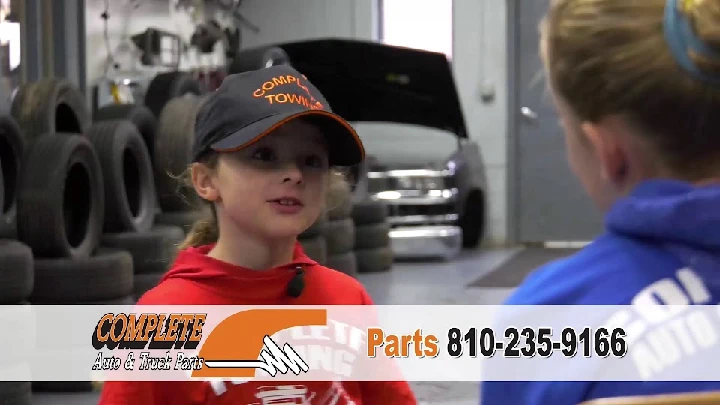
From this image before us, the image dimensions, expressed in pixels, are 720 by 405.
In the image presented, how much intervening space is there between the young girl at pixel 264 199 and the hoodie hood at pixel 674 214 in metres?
0.66

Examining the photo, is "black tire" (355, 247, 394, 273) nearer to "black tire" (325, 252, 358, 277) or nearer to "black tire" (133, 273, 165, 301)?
"black tire" (325, 252, 358, 277)

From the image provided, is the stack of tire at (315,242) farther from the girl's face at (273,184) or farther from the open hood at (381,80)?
the girl's face at (273,184)

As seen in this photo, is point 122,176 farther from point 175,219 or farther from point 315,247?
point 315,247

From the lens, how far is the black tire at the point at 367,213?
6.36m

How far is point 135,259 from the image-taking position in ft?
12.0

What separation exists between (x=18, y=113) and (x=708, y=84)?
146 inches

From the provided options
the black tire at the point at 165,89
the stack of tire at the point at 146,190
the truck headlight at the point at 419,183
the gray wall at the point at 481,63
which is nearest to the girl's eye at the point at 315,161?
the stack of tire at the point at 146,190

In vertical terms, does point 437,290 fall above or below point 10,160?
below

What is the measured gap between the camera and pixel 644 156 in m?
0.71

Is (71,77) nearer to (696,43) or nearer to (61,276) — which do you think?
(61,276)

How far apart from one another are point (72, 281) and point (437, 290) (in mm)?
2552

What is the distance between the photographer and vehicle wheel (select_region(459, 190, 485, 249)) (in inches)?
332

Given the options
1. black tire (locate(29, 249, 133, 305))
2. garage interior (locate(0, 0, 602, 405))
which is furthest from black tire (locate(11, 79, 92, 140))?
black tire (locate(29, 249, 133, 305))

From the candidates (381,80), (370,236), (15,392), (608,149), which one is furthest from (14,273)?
(381,80)
